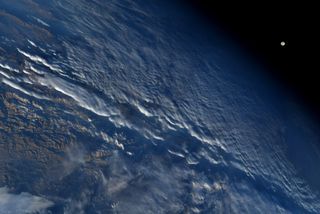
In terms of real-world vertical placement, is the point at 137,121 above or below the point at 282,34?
below

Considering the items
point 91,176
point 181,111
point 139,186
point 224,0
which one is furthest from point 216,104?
point 224,0

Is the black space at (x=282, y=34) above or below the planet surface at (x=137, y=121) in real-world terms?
above

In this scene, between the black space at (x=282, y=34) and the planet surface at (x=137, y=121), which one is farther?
the black space at (x=282, y=34)

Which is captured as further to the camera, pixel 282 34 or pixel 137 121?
pixel 282 34

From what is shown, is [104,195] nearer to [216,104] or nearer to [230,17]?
[216,104]
